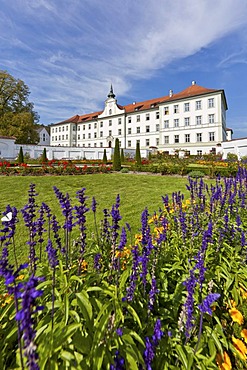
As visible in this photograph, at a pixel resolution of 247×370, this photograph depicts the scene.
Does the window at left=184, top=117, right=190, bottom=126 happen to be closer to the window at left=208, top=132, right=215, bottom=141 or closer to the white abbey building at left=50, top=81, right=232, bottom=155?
the white abbey building at left=50, top=81, right=232, bottom=155

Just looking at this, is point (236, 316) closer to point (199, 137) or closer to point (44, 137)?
point (199, 137)

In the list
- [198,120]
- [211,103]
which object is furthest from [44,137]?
[211,103]

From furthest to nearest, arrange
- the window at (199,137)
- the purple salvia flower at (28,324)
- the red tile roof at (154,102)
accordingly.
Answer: the red tile roof at (154,102)
the window at (199,137)
the purple salvia flower at (28,324)

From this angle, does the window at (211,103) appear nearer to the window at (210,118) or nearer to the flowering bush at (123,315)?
the window at (210,118)

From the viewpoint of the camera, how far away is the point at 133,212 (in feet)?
21.8

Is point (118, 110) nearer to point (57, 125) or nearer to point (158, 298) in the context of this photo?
point (57, 125)

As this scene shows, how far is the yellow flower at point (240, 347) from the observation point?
1776mm

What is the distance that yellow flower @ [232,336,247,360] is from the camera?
1.78 meters

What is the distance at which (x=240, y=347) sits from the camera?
185 centimetres

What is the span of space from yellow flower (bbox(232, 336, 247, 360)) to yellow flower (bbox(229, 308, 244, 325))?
172 mm

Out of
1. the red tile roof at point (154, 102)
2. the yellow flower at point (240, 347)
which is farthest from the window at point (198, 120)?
the yellow flower at point (240, 347)

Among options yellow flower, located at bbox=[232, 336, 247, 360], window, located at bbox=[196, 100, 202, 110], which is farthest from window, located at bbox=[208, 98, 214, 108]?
yellow flower, located at bbox=[232, 336, 247, 360]

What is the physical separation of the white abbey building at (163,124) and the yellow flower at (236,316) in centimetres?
2747

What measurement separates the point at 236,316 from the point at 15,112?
160ft
